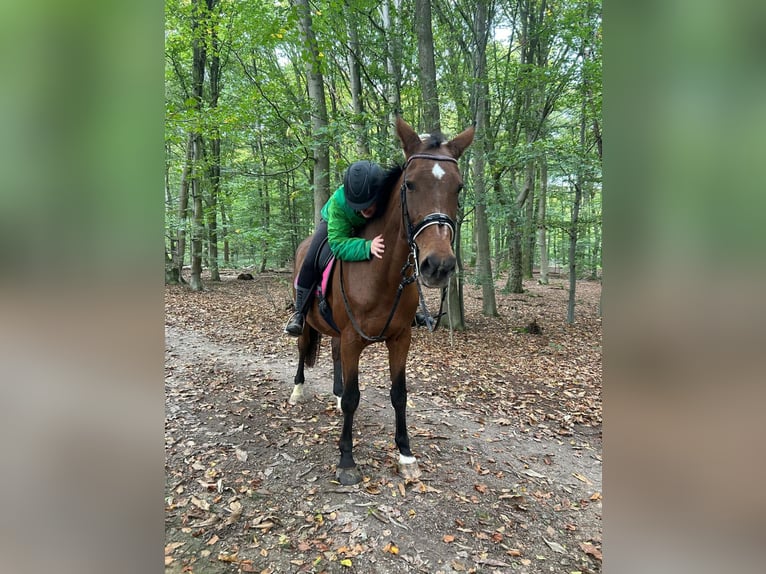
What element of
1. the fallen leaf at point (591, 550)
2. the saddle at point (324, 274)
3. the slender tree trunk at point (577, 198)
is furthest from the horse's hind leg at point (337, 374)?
the slender tree trunk at point (577, 198)

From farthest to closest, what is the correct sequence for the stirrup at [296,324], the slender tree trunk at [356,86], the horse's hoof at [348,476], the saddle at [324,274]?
the slender tree trunk at [356,86], the stirrup at [296,324], the saddle at [324,274], the horse's hoof at [348,476]

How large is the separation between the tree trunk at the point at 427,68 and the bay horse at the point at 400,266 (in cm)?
492

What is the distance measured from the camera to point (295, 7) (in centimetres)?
716

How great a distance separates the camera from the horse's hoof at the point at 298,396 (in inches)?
207

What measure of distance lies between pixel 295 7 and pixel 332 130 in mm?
2606

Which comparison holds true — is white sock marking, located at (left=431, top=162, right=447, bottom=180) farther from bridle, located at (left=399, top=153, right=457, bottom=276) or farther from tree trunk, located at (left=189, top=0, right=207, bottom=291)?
tree trunk, located at (left=189, top=0, right=207, bottom=291)

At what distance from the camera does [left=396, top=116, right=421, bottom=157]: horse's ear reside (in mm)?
2924

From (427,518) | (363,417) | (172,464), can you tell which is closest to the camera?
(427,518)

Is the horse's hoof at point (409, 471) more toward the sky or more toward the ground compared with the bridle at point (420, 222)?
more toward the ground

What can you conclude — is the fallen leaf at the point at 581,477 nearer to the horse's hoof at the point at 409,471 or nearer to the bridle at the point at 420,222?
the horse's hoof at the point at 409,471
